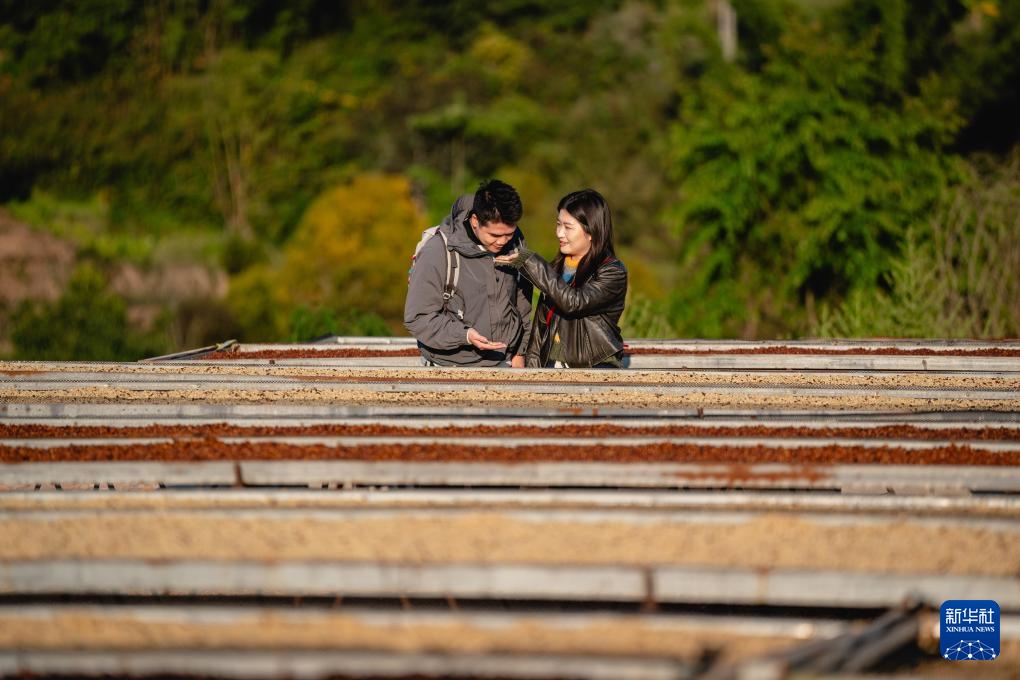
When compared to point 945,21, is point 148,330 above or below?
Result: below

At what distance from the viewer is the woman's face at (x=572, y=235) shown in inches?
219

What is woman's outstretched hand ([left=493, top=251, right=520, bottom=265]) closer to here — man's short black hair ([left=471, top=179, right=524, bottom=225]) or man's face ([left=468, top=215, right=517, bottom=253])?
man's face ([left=468, top=215, right=517, bottom=253])

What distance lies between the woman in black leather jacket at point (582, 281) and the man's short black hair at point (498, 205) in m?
0.19

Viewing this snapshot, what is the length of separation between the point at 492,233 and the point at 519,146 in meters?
35.4

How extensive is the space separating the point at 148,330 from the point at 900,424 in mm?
20386

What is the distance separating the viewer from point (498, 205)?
5504 millimetres

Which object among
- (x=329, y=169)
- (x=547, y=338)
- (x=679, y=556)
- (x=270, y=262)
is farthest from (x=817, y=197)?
(x=329, y=169)

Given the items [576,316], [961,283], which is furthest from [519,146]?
[576,316]

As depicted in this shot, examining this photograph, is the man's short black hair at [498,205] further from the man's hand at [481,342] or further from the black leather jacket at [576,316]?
the man's hand at [481,342]

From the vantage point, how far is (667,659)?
2922 mm

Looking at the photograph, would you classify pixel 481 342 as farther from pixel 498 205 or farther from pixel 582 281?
pixel 498 205

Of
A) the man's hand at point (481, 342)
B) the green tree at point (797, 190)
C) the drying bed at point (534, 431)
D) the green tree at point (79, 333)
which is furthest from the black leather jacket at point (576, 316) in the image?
the green tree at point (79, 333)

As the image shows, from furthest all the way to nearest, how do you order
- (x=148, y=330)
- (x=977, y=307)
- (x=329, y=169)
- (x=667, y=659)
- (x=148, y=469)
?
1. (x=329, y=169)
2. (x=148, y=330)
3. (x=977, y=307)
4. (x=148, y=469)
5. (x=667, y=659)

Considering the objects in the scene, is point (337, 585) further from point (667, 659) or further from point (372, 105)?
point (372, 105)
